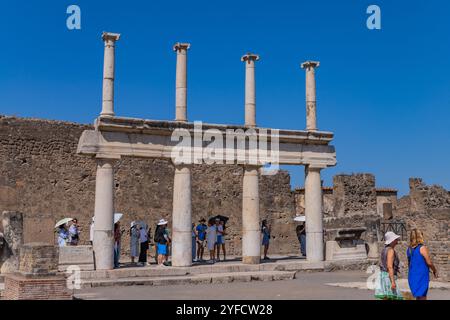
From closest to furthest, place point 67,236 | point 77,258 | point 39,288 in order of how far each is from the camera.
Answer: point 39,288 < point 77,258 < point 67,236

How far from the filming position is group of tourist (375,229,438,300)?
7941mm

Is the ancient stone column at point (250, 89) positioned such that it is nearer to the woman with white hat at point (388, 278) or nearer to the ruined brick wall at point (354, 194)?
the ruined brick wall at point (354, 194)

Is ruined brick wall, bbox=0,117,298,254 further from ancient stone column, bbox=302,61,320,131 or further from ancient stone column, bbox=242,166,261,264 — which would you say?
ancient stone column, bbox=302,61,320,131

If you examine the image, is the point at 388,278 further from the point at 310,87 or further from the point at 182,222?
the point at 310,87

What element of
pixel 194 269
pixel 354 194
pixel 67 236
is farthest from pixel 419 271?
pixel 354 194

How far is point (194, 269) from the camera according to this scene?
15.8m

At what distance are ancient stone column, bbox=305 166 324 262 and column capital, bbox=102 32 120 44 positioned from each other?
6760mm

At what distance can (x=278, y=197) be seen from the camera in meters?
26.4

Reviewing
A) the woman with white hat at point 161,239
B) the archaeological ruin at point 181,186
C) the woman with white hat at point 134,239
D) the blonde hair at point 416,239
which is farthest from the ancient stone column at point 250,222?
the blonde hair at point 416,239

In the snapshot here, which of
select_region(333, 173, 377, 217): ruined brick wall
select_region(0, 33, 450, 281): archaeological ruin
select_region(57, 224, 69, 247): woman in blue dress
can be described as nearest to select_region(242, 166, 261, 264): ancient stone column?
select_region(0, 33, 450, 281): archaeological ruin

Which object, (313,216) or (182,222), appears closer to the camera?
(182,222)

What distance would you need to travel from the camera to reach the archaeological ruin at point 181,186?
15.5 metres

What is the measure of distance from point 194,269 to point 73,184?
26.7ft
